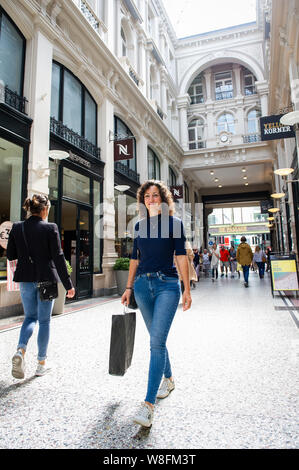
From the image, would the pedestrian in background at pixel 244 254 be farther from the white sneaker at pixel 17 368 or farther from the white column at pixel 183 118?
the white column at pixel 183 118

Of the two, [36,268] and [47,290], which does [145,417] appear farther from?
[36,268]

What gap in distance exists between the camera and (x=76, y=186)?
946 centimetres

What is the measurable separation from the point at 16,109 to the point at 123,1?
1053 cm

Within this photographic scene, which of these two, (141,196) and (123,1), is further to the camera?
(123,1)

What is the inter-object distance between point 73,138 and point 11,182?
3004mm

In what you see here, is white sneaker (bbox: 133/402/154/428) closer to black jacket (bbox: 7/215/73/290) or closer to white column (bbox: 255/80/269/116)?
black jacket (bbox: 7/215/73/290)

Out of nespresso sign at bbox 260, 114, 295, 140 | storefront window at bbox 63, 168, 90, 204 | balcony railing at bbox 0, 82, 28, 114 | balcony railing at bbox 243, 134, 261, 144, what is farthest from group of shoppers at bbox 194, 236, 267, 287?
balcony railing at bbox 0, 82, 28, 114

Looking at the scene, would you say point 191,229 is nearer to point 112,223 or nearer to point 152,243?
point 112,223

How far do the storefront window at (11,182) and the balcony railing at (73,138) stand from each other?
158cm

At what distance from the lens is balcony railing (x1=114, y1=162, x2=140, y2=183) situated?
12.2m

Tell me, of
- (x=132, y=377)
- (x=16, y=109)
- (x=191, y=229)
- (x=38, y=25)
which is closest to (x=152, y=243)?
(x=132, y=377)

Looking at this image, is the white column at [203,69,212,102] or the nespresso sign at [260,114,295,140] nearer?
the nespresso sign at [260,114,295,140]

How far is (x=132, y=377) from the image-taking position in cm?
299

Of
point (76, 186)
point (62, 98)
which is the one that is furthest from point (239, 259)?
point (62, 98)
